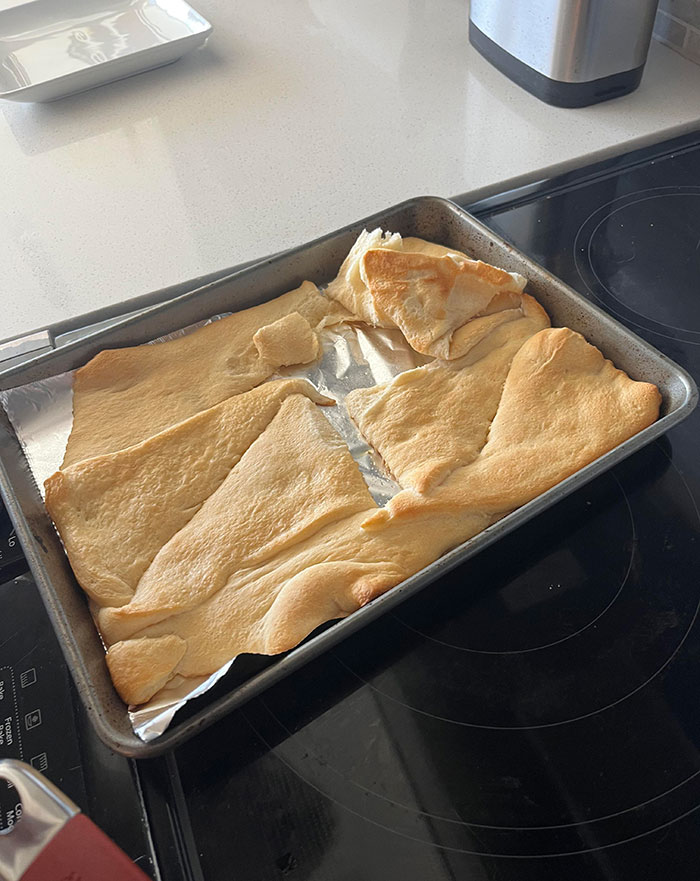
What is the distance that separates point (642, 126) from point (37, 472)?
0.92 meters

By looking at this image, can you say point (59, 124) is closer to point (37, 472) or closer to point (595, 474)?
point (37, 472)

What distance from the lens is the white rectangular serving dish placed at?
3.92 feet

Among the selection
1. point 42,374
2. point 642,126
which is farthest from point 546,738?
point 642,126

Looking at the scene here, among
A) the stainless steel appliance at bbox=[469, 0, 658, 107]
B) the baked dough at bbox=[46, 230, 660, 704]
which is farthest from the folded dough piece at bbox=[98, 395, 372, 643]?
the stainless steel appliance at bbox=[469, 0, 658, 107]

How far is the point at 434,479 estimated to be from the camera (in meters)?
0.63

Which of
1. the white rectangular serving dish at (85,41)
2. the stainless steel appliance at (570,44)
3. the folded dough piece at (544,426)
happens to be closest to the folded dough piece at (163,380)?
the folded dough piece at (544,426)

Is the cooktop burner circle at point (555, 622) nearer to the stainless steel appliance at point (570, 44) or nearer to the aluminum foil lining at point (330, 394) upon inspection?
the aluminum foil lining at point (330, 394)

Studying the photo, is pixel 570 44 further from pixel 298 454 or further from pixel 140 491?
pixel 140 491

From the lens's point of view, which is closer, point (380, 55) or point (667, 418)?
point (667, 418)

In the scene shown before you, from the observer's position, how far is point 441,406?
0.71 meters

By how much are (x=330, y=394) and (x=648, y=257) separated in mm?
Answer: 437

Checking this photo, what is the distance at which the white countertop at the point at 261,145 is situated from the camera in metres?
0.92

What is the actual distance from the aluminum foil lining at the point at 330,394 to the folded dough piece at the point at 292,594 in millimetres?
28

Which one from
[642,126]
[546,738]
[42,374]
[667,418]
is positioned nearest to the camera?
[546,738]
